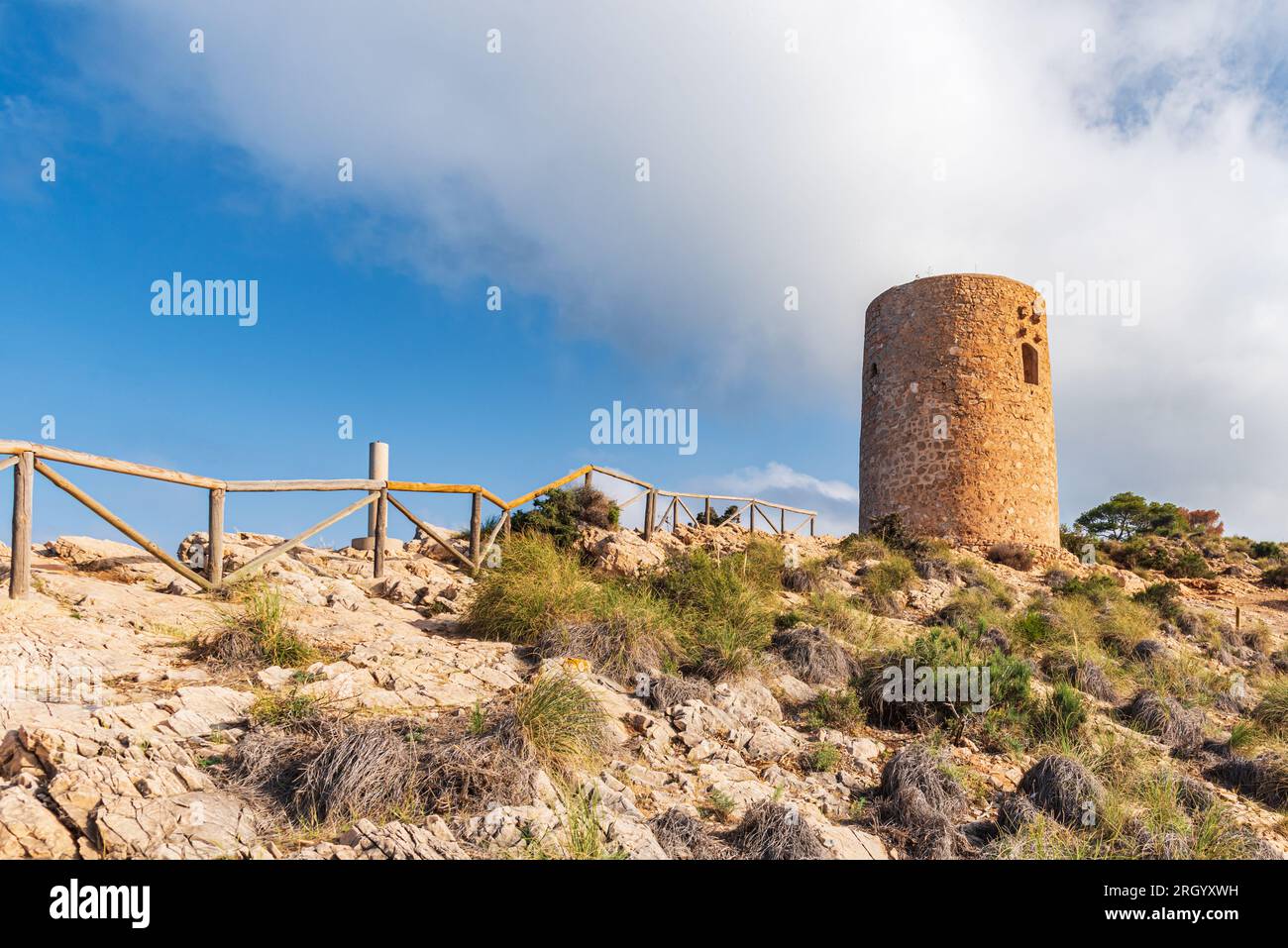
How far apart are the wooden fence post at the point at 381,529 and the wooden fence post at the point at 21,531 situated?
145 inches

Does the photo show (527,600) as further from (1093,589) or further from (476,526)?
(1093,589)

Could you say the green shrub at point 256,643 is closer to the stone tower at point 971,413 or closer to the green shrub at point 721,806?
the green shrub at point 721,806

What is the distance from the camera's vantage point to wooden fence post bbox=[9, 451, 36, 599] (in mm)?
5840

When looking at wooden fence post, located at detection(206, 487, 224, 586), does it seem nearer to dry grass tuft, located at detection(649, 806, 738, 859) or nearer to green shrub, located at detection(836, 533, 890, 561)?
dry grass tuft, located at detection(649, 806, 738, 859)

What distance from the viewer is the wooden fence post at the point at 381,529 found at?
9.25 meters

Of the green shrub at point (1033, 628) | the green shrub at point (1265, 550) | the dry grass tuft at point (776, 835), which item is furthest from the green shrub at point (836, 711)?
the green shrub at point (1265, 550)

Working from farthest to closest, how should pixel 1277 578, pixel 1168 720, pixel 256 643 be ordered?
pixel 1277 578
pixel 1168 720
pixel 256 643

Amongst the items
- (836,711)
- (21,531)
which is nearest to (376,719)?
(21,531)

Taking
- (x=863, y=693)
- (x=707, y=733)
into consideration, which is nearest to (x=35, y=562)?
(x=707, y=733)

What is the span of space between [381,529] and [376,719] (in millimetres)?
5142

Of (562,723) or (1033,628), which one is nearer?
(562,723)

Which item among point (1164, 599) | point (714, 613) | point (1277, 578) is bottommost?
point (1164, 599)

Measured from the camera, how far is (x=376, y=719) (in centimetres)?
457
